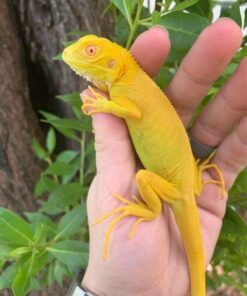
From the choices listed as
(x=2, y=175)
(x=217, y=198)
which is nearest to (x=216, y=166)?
(x=217, y=198)

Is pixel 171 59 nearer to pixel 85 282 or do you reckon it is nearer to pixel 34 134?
pixel 85 282

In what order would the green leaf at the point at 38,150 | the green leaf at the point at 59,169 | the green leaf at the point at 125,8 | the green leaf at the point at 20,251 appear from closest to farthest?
1. the green leaf at the point at 125,8
2. the green leaf at the point at 20,251
3. the green leaf at the point at 59,169
4. the green leaf at the point at 38,150

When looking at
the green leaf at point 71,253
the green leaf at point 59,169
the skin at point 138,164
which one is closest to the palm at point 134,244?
the skin at point 138,164

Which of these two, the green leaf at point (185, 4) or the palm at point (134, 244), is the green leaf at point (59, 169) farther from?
the green leaf at point (185, 4)

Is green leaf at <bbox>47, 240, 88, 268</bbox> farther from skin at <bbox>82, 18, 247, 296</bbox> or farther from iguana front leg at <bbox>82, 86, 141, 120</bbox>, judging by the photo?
iguana front leg at <bbox>82, 86, 141, 120</bbox>

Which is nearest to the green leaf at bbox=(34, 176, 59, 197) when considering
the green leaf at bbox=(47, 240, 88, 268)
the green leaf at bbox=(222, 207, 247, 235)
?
the green leaf at bbox=(47, 240, 88, 268)

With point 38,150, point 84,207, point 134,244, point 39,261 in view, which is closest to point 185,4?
point 134,244
